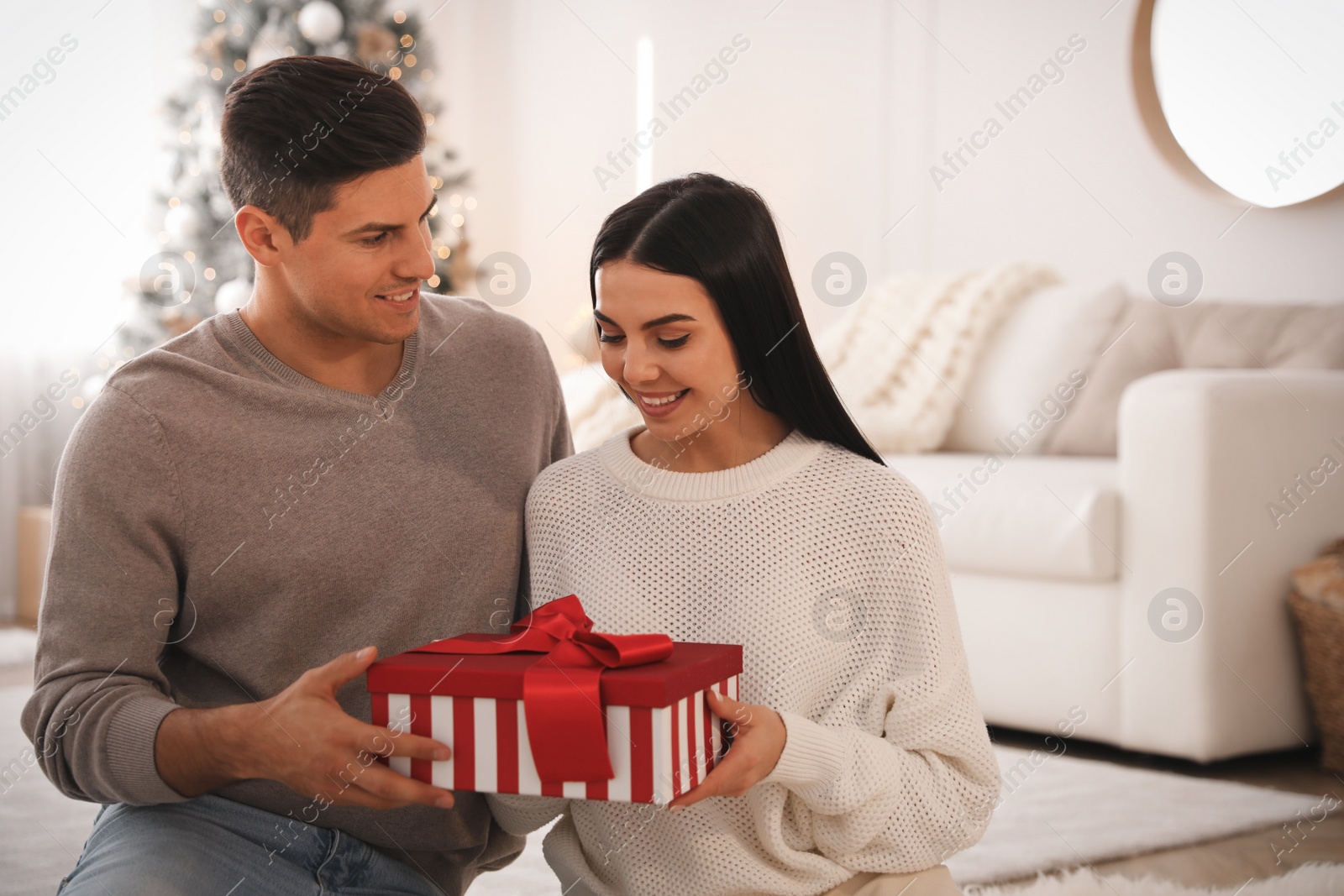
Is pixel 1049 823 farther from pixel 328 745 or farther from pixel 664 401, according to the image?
pixel 328 745

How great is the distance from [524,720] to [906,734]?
37cm

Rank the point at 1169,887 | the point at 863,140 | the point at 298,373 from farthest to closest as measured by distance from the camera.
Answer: the point at 863,140 < the point at 1169,887 < the point at 298,373

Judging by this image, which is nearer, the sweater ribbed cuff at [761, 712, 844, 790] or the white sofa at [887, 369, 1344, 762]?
the sweater ribbed cuff at [761, 712, 844, 790]

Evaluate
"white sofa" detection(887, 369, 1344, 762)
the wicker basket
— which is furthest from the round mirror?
the wicker basket

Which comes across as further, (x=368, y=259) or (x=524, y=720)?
(x=368, y=259)

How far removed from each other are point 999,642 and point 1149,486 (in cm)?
46

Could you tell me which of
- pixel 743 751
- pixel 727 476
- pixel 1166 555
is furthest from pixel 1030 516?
pixel 743 751

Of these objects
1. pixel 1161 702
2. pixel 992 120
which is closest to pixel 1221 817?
pixel 1161 702

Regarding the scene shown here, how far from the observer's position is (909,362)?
313 cm

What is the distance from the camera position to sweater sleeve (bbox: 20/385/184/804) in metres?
1.12

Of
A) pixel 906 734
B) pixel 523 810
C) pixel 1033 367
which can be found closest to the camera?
pixel 906 734

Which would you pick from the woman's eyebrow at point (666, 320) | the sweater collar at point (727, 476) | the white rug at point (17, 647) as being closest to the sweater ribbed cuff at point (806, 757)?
the sweater collar at point (727, 476)

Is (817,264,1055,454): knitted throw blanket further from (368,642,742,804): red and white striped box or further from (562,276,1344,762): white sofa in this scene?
(368,642,742,804): red and white striped box

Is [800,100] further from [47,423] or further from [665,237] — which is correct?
[665,237]
